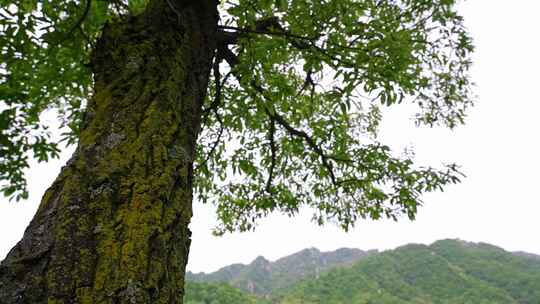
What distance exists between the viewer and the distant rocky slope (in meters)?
80.4

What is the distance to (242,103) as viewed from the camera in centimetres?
444

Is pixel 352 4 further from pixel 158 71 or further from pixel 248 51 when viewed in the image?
pixel 158 71

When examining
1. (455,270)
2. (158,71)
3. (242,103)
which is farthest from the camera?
(455,270)

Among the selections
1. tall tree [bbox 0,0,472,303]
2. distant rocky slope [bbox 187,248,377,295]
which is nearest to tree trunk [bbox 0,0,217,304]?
tall tree [bbox 0,0,472,303]

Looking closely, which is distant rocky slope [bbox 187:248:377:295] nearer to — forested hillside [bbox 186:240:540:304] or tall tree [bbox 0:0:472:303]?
forested hillside [bbox 186:240:540:304]

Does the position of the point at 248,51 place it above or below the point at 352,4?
below

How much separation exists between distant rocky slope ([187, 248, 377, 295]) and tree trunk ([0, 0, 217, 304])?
7548cm

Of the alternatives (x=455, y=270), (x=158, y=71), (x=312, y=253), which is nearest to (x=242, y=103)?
(x=158, y=71)

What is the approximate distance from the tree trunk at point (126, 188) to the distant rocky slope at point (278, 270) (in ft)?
248

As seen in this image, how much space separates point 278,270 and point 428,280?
53.6 meters

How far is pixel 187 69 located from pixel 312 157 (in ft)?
13.1

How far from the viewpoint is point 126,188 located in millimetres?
1835

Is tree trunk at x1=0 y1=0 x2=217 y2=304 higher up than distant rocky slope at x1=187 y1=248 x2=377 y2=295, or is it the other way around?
distant rocky slope at x1=187 y1=248 x2=377 y2=295

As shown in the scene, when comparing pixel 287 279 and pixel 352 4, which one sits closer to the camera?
pixel 352 4
